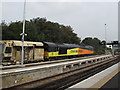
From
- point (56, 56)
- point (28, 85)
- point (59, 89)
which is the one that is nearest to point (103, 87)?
point (59, 89)

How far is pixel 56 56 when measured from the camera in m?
24.0

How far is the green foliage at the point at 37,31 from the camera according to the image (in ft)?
89.7

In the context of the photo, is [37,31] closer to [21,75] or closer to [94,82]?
Result: [21,75]

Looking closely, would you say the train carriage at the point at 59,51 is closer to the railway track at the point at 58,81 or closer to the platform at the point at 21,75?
the platform at the point at 21,75

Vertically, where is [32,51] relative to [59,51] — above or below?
above

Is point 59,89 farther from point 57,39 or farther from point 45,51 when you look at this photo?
point 57,39

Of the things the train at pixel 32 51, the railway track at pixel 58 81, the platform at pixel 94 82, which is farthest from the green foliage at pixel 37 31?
the platform at pixel 94 82

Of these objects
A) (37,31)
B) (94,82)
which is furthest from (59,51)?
(94,82)

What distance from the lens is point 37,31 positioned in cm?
3791

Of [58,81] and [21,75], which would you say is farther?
[58,81]

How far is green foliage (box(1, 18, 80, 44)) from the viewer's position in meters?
27.3

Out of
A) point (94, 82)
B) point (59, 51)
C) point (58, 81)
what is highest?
point (59, 51)

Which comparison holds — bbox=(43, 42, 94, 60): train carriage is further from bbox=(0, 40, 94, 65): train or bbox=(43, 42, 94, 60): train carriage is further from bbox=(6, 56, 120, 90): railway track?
bbox=(6, 56, 120, 90): railway track

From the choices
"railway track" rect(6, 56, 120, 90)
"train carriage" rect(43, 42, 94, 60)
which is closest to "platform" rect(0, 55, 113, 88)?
"railway track" rect(6, 56, 120, 90)
